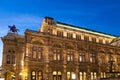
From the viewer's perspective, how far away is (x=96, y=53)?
42281 mm

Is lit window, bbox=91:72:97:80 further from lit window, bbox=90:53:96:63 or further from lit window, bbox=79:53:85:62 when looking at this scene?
lit window, bbox=79:53:85:62

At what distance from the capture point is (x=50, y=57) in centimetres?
3544

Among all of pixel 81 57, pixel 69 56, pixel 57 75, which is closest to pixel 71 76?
pixel 57 75

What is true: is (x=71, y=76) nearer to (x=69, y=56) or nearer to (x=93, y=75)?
(x=69, y=56)

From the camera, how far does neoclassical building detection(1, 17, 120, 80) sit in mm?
33688

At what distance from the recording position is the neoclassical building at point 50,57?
111 ft

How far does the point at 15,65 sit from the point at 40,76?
585cm

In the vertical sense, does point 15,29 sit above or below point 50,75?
above

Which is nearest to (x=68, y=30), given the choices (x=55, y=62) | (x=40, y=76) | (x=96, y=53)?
(x=96, y=53)

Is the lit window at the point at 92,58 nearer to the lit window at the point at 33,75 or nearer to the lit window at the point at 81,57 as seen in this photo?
the lit window at the point at 81,57

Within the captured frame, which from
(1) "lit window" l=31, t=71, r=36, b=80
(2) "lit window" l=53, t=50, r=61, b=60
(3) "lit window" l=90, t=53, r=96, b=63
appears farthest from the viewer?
(3) "lit window" l=90, t=53, r=96, b=63

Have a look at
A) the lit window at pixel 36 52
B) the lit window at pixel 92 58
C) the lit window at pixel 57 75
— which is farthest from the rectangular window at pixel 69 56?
the lit window at pixel 36 52

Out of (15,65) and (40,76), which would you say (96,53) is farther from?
(15,65)

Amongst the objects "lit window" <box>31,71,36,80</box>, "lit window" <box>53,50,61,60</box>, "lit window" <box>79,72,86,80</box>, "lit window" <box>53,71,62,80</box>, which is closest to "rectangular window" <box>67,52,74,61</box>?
"lit window" <box>53,50,61,60</box>
